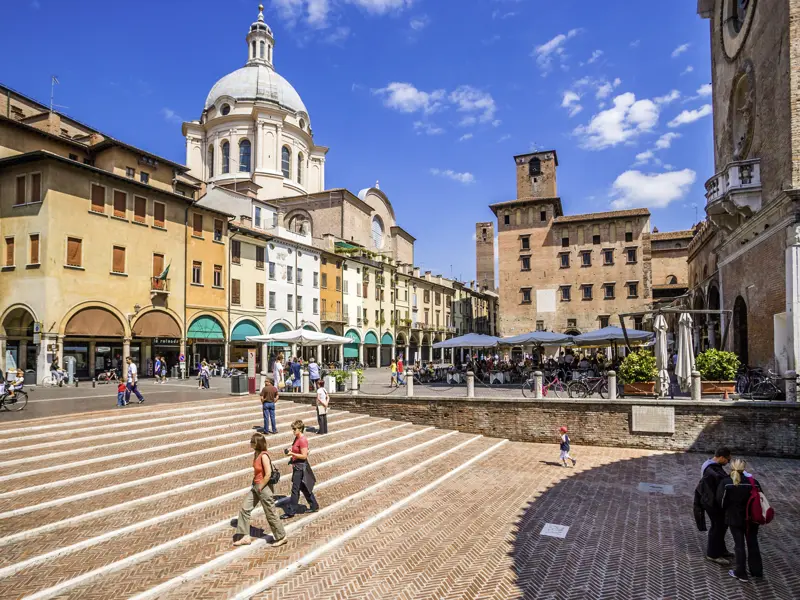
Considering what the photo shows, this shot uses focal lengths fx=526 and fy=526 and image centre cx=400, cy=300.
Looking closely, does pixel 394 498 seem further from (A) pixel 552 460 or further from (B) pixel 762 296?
(B) pixel 762 296

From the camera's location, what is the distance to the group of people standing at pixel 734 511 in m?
6.75

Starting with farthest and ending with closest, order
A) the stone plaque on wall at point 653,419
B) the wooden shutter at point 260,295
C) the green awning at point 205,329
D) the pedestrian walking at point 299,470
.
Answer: the wooden shutter at point 260,295 → the green awning at point 205,329 → the stone plaque on wall at point 653,419 → the pedestrian walking at point 299,470

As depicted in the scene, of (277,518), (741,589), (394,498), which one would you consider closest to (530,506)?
(394,498)

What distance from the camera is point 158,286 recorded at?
28.5m

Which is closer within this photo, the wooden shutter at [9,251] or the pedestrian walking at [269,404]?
the pedestrian walking at [269,404]

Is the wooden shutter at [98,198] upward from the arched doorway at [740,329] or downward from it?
upward

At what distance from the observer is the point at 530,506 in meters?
10.6

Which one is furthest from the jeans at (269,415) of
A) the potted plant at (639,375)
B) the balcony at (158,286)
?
the balcony at (158,286)

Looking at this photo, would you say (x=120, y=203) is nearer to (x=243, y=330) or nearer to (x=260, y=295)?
(x=243, y=330)

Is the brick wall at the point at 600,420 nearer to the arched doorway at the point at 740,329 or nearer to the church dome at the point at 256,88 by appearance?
the arched doorway at the point at 740,329

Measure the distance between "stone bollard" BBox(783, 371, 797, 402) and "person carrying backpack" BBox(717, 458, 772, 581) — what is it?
10.0 m

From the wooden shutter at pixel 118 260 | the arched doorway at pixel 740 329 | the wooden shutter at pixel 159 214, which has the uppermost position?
the wooden shutter at pixel 159 214

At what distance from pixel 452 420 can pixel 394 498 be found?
28.0ft

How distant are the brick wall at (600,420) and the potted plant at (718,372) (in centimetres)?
92
